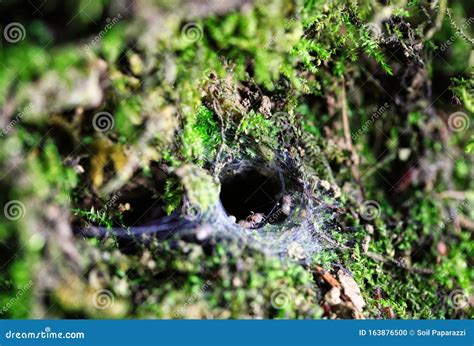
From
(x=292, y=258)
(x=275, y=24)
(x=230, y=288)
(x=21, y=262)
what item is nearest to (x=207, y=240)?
(x=230, y=288)

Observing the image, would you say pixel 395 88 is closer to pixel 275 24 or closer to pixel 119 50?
pixel 275 24

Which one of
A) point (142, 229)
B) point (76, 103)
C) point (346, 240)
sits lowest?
point (346, 240)

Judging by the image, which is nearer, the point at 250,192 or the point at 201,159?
the point at 201,159

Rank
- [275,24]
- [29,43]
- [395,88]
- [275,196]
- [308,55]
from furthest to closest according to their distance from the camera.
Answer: [395,88]
[275,196]
[308,55]
[275,24]
[29,43]

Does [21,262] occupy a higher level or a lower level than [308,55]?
lower

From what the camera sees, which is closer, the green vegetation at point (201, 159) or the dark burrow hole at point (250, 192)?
the green vegetation at point (201, 159)

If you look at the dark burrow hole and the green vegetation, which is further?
the dark burrow hole

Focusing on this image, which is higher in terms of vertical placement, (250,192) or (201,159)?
(201,159)

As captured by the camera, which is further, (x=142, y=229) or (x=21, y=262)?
(x=142, y=229)
